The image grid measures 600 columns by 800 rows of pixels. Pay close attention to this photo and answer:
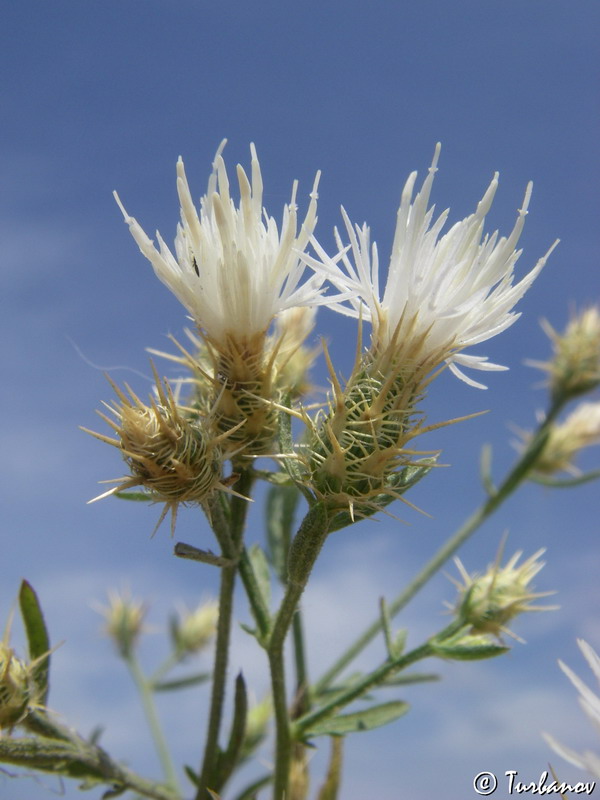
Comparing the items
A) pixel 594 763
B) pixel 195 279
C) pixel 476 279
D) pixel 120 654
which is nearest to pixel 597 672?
pixel 594 763

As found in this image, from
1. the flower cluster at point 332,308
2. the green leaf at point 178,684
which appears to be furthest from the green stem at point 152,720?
the flower cluster at point 332,308

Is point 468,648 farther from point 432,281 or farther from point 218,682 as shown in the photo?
point 432,281

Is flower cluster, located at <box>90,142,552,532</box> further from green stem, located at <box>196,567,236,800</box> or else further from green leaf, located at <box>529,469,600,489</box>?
green leaf, located at <box>529,469,600,489</box>

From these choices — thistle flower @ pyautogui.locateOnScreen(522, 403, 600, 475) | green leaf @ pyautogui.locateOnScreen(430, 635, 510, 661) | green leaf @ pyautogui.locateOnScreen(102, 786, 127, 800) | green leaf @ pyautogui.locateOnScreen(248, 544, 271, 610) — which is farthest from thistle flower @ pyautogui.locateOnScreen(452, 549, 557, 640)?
thistle flower @ pyautogui.locateOnScreen(522, 403, 600, 475)

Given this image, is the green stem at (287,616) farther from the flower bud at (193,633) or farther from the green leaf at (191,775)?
the flower bud at (193,633)

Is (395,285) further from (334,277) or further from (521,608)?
(521,608)
